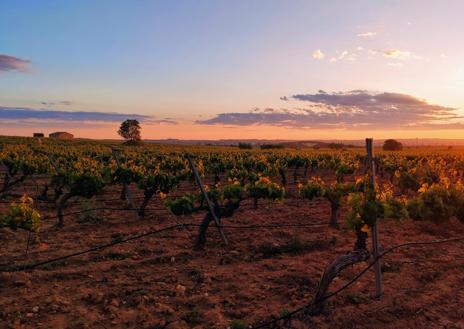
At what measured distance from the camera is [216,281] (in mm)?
8898

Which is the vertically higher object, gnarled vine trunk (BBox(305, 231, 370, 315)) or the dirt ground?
gnarled vine trunk (BBox(305, 231, 370, 315))

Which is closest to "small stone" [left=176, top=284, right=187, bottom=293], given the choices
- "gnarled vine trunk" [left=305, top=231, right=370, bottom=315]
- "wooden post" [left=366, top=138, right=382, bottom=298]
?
"gnarled vine trunk" [left=305, top=231, right=370, bottom=315]

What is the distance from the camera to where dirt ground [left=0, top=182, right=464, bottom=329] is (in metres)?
7.12

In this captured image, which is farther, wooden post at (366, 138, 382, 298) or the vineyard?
wooden post at (366, 138, 382, 298)

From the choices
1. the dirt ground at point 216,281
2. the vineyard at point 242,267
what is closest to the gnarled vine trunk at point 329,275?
the vineyard at point 242,267

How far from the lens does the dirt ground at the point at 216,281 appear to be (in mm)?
7121

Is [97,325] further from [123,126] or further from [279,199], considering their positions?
[123,126]

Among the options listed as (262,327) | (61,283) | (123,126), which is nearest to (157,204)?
(61,283)

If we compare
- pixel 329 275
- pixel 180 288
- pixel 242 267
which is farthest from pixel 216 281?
pixel 329 275

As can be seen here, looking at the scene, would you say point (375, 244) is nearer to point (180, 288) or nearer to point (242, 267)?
point (242, 267)

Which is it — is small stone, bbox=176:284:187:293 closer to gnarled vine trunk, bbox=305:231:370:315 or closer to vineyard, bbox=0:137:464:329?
vineyard, bbox=0:137:464:329

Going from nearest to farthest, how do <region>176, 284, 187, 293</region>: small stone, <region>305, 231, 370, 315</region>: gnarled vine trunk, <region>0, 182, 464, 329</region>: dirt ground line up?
<region>305, 231, 370, 315</region>: gnarled vine trunk
<region>0, 182, 464, 329</region>: dirt ground
<region>176, 284, 187, 293</region>: small stone

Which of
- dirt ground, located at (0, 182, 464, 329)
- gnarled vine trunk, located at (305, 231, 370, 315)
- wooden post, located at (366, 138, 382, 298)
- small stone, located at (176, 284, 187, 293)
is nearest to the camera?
gnarled vine trunk, located at (305, 231, 370, 315)

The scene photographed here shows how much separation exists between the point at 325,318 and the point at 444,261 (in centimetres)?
514
